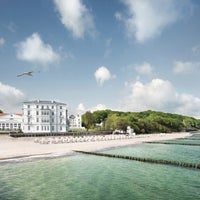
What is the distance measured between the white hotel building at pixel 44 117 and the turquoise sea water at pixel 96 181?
209 ft

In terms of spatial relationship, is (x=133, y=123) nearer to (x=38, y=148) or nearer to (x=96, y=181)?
(x=38, y=148)

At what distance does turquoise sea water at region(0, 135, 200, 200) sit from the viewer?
13672 mm

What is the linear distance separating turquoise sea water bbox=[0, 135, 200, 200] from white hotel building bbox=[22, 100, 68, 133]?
209 feet

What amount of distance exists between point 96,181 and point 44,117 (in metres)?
72.4

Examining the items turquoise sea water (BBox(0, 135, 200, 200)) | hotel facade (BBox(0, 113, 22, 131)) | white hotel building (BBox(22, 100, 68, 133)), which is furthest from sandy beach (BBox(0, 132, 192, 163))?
hotel facade (BBox(0, 113, 22, 131))

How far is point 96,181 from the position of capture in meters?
17.0

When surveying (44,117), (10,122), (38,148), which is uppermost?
(44,117)

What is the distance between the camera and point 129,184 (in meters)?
16.1

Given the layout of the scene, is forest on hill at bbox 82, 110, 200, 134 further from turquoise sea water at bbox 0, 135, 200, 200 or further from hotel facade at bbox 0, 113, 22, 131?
turquoise sea water at bbox 0, 135, 200, 200

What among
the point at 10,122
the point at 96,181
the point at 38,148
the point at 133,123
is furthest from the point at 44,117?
the point at 96,181

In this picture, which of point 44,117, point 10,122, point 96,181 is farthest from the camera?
point 10,122

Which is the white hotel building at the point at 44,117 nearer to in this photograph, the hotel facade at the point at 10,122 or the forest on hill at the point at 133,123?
the forest on hill at the point at 133,123

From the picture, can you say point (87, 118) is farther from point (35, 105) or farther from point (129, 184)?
point (129, 184)

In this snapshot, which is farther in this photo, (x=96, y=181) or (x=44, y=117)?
(x=44, y=117)
